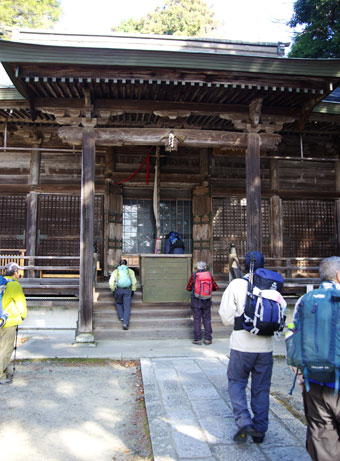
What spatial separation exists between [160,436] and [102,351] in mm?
3794

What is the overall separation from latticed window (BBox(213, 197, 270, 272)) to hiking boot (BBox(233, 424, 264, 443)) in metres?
7.82

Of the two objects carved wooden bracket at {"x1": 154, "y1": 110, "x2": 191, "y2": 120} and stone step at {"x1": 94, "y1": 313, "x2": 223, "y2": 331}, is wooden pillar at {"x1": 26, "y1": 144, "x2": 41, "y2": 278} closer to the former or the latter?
stone step at {"x1": 94, "y1": 313, "x2": 223, "y2": 331}

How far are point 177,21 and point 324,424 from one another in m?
34.5

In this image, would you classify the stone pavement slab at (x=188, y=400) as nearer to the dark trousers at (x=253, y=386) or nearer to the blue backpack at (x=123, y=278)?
the dark trousers at (x=253, y=386)

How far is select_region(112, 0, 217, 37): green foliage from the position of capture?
31.2 m

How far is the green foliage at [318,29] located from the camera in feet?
57.9

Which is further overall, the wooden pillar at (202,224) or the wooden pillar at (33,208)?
the wooden pillar at (202,224)

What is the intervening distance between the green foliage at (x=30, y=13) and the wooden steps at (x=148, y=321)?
22.4 metres

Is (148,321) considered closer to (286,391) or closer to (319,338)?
(286,391)

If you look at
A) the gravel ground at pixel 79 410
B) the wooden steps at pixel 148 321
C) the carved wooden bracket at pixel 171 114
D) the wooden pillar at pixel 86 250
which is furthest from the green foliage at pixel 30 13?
the gravel ground at pixel 79 410

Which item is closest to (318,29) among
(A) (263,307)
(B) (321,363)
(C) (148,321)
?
(C) (148,321)

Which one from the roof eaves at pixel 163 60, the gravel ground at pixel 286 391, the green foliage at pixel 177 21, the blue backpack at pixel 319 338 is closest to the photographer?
the blue backpack at pixel 319 338

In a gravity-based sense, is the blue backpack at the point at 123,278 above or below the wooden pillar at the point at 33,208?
below

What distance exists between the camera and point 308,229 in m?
11.6
